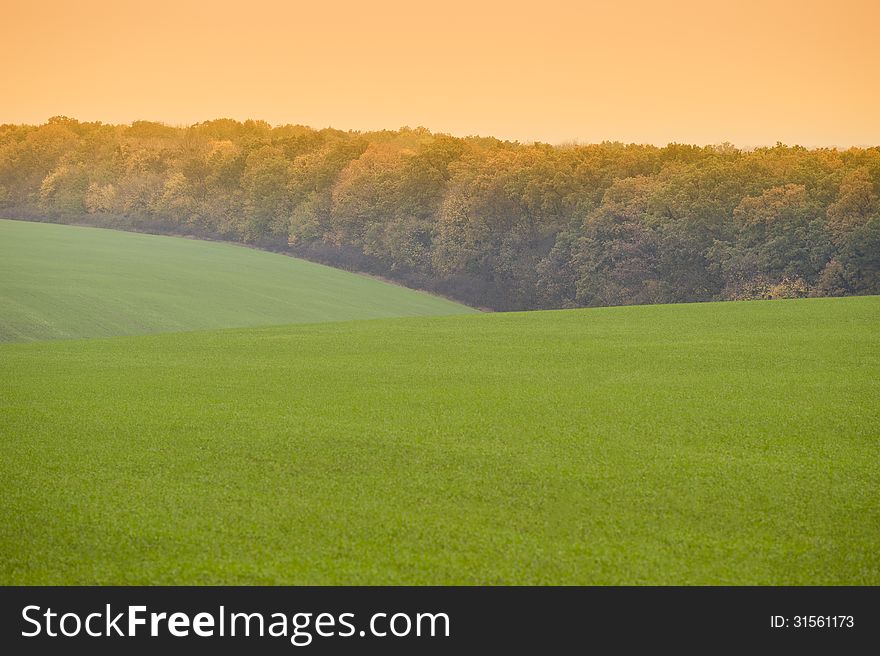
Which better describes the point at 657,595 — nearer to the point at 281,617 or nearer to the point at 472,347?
the point at 281,617

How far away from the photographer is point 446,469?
11.7 meters

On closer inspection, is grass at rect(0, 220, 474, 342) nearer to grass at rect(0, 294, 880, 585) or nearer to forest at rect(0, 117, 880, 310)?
forest at rect(0, 117, 880, 310)

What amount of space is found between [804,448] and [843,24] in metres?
59.0

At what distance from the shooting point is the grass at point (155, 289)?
34.6m

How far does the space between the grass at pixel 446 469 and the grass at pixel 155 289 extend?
40.1 feet

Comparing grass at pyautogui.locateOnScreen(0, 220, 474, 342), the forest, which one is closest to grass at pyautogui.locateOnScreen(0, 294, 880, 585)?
grass at pyautogui.locateOnScreen(0, 220, 474, 342)

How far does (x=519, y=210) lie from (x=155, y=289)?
34.7 metres

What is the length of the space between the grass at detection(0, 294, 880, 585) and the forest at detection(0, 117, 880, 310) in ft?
123

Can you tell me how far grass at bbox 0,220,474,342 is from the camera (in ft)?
114

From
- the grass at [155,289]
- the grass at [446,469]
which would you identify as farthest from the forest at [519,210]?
the grass at [446,469]

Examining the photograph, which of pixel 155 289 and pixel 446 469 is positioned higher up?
pixel 155 289

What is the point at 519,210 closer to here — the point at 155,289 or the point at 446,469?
the point at 155,289

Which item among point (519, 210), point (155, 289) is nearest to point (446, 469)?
point (155, 289)

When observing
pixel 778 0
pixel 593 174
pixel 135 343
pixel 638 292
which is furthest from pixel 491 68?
pixel 135 343
